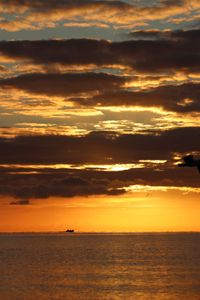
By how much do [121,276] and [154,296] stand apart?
40.3 m

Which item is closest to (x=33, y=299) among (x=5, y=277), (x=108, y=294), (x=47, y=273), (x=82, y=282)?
(x=108, y=294)

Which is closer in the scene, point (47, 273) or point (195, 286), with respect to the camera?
point (195, 286)

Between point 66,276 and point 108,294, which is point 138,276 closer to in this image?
point 66,276

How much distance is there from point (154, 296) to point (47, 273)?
53666mm

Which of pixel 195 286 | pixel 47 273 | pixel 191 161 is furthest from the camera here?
pixel 47 273

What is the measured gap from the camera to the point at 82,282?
13262 centimetres

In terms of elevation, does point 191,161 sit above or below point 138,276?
below

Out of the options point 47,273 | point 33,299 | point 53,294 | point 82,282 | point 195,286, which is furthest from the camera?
point 47,273

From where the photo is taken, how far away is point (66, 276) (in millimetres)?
147375

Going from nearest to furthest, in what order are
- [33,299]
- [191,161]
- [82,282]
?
[191,161] < [33,299] < [82,282]

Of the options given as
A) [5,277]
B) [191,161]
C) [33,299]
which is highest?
[5,277]

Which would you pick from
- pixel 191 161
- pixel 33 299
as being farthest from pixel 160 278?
pixel 191 161

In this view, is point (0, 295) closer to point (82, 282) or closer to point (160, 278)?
point (82, 282)

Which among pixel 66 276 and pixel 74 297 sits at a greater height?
pixel 66 276
